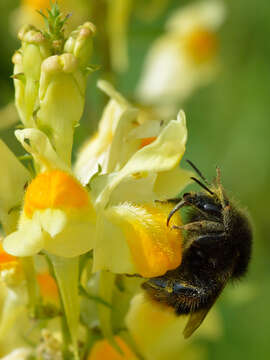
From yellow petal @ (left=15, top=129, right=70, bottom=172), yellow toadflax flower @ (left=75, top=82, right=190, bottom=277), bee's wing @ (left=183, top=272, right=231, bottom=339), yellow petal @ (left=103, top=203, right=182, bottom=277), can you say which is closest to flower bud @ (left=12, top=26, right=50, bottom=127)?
yellow petal @ (left=15, top=129, right=70, bottom=172)

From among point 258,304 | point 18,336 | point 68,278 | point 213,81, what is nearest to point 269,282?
point 258,304

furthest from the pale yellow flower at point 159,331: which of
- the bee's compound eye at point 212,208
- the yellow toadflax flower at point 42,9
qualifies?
the yellow toadflax flower at point 42,9

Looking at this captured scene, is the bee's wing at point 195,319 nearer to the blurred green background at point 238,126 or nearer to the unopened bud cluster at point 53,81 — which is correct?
the unopened bud cluster at point 53,81

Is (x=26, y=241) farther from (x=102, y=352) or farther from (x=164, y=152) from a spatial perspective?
(x=102, y=352)

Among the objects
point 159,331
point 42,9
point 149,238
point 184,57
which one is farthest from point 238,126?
point 149,238

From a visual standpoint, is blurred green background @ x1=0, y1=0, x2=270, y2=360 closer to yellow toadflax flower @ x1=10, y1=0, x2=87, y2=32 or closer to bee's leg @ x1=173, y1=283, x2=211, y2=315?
yellow toadflax flower @ x1=10, y1=0, x2=87, y2=32
